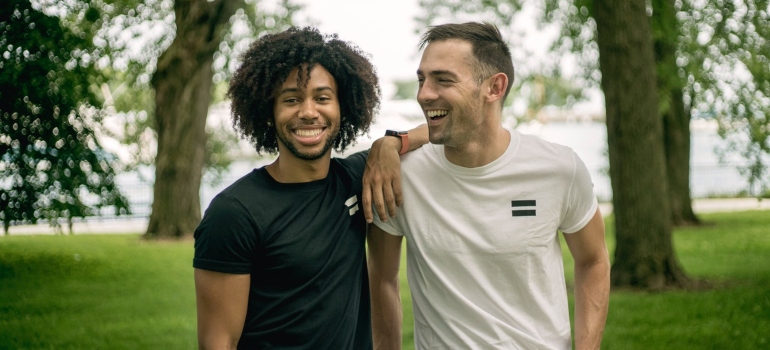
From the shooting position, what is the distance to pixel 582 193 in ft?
10.9

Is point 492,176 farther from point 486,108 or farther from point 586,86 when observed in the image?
point 586,86

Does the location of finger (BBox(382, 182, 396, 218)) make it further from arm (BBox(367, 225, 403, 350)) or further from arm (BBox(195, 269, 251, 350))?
arm (BBox(195, 269, 251, 350))

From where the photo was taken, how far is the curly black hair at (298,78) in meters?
3.45

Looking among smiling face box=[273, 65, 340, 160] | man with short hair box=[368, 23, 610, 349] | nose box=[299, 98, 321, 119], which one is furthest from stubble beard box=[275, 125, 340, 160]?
man with short hair box=[368, 23, 610, 349]

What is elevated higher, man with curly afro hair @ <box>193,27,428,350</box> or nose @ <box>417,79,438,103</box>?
nose @ <box>417,79,438,103</box>

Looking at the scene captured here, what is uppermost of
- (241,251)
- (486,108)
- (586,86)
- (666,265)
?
(586,86)

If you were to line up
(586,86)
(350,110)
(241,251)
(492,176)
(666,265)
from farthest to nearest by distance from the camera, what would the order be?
(586,86), (666,265), (350,110), (492,176), (241,251)

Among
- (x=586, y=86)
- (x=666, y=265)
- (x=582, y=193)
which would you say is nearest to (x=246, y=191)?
(x=582, y=193)

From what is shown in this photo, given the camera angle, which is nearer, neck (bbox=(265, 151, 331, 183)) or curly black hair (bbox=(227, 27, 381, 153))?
neck (bbox=(265, 151, 331, 183))

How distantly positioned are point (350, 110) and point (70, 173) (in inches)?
241

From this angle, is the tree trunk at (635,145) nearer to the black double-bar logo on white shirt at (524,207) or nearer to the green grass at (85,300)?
the green grass at (85,300)

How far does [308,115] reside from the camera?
10.8 ft

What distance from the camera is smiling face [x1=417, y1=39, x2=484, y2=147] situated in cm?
332

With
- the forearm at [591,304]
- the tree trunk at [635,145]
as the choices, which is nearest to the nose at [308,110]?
the forearm at [591,304]
